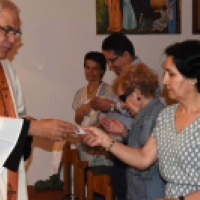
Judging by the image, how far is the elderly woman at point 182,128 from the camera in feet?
6.08

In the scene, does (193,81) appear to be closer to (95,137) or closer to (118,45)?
(95,137)

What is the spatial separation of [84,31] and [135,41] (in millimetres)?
517

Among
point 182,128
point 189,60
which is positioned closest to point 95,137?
point 182,128

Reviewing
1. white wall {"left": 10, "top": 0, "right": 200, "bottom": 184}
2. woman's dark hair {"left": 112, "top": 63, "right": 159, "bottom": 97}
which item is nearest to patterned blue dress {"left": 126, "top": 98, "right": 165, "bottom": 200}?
woman's dark hair {"left": 112, "top": 63, "right": 159, "bottom": 97}

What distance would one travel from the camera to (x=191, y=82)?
1.92 m

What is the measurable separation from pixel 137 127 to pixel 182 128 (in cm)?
48

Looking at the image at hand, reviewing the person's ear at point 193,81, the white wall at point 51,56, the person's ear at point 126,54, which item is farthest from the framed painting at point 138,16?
the person's ear at point 193,81

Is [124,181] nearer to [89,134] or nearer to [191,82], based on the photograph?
[89,134]

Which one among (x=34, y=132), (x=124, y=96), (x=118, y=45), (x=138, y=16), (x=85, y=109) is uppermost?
(x=138, y=16)

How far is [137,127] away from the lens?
2.39 m

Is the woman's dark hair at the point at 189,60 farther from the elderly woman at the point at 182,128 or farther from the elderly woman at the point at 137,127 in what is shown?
the elderly woman at the point at 137,127

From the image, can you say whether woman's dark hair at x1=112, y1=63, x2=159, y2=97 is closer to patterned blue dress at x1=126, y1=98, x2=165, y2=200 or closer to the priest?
patterned blue dress at x1=126, y1=98, x2=165, y2=200

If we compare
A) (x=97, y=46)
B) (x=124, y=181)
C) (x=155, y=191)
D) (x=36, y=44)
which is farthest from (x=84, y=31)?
(x=155, y=191)

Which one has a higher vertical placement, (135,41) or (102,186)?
(135,41)
